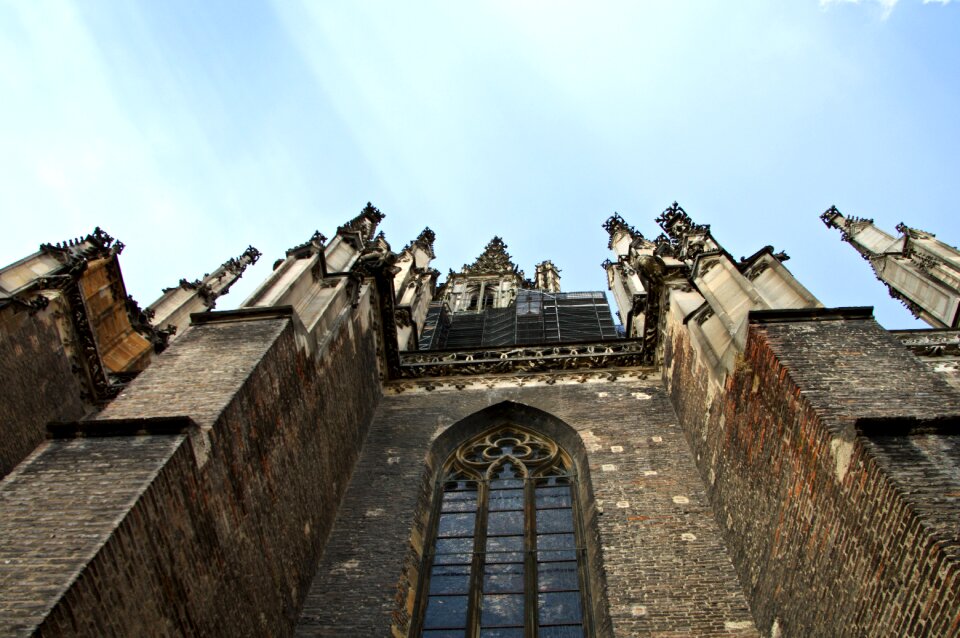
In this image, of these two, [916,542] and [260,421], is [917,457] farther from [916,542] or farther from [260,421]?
[260,421]

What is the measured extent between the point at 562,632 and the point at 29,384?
7749 mm

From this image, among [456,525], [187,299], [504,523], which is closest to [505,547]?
[504,523]

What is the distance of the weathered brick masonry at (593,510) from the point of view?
7.94 m

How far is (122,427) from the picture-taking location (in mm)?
6438

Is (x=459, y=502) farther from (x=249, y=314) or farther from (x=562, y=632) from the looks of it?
(x=249, y=314)

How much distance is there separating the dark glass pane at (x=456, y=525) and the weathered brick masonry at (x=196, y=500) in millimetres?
1440

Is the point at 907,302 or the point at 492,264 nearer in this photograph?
the point at 907,302

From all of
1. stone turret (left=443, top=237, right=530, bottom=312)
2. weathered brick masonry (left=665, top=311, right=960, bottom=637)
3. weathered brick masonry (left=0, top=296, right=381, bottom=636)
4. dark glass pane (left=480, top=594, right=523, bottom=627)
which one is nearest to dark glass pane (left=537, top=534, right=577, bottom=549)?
dark glass pane (left=480, top=594, right=523, bottom=627)

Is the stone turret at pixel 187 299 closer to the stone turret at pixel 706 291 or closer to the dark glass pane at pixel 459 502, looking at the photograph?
the dark glass pane at pixel 459 502

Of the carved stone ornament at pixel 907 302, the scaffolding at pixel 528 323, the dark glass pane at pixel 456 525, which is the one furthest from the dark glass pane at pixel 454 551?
the carved stone ornament at pixel 907 302

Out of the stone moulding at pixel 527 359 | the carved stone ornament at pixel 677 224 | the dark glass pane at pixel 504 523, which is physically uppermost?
the carved stone ornament at pixel 677 224

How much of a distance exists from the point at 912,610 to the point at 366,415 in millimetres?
8556

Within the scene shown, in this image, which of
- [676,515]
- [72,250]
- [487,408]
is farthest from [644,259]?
[72,250]

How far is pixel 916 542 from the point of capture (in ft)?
15.9
